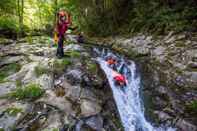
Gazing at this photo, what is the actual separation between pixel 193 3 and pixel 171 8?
152 centimetres

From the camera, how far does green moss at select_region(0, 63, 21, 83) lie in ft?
26.0

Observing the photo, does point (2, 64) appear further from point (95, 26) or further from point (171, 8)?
point (95, 26)

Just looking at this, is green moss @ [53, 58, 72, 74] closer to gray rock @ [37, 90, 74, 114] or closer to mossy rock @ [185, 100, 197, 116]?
gray rock @ [37, 90, 74, 114]

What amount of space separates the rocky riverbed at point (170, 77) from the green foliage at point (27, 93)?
12.0ft

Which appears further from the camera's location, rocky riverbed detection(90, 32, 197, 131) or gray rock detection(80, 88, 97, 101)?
rocky riverbed detection(90, 32, 197, 131)

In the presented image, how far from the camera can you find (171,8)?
548 inches

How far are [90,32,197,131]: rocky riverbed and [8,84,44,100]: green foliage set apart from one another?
3.65 meters

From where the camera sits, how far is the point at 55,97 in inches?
259

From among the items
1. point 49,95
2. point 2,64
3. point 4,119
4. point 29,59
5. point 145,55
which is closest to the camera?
point 4,119

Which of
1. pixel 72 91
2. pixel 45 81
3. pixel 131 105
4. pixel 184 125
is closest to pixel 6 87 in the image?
pixel 45 81

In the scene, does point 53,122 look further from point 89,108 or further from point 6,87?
point 6,87

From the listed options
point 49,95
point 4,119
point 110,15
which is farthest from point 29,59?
point 110,15

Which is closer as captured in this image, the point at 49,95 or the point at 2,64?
the point at 49,95

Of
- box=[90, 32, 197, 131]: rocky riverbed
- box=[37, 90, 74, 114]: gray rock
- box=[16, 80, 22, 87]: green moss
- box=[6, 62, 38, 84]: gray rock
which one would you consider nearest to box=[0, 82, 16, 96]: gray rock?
box=[16, 80, 22, 87]: green moss
